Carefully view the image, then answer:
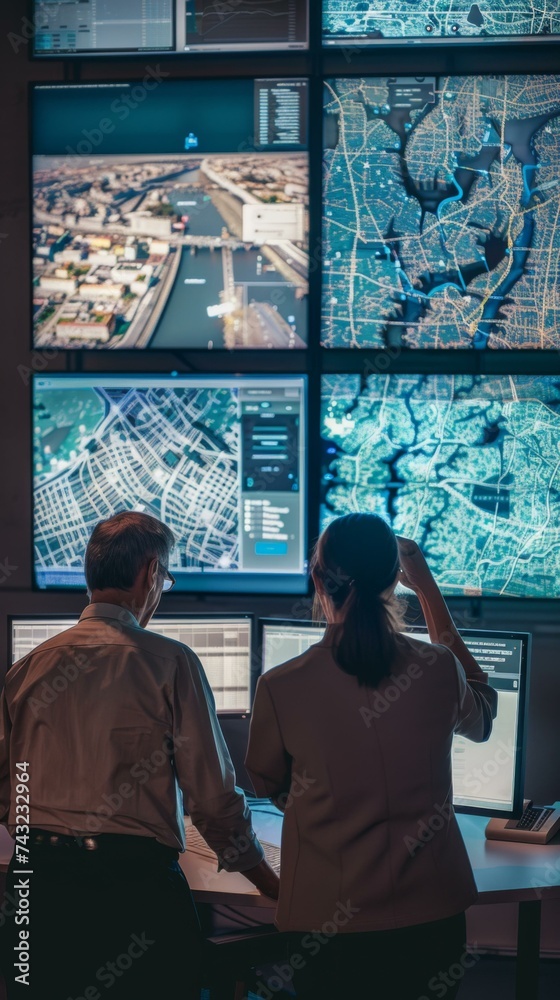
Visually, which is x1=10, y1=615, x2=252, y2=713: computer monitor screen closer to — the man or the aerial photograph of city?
the man

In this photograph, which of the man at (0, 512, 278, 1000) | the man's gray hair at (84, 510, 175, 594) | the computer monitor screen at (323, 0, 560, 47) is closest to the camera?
the man at (0, 512, 278, 1000)

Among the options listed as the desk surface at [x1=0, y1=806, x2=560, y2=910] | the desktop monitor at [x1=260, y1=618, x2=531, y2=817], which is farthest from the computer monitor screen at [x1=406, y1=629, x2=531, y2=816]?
the desk surface at [x1=0, y1=806, x2=560, y2=910]

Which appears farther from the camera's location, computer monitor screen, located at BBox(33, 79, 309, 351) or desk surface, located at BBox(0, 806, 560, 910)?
computer monitor screen, located at BBox(33, 79, 309, 351)

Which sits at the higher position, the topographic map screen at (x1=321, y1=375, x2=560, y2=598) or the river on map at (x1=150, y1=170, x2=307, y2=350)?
the river on map at (x1=150, y1=170, x2=307, y2=350)

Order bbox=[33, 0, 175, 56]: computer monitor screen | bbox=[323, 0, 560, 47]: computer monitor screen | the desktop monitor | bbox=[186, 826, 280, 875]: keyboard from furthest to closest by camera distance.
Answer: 1. bbox=[33, 0, 175, 56]: computer monitor screen
2. bbox=[323, 0, 560, 47]: computer monitor screen
3. the desktop monitor
4. bbox=[186, 826, 280, 875]: keyboard

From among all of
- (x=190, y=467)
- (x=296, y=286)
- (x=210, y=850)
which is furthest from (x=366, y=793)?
(x=296, y=286)

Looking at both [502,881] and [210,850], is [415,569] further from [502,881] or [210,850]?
[210,850]

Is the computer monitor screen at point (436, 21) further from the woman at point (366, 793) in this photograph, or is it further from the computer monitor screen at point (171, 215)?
the woman at point (366, 793)
